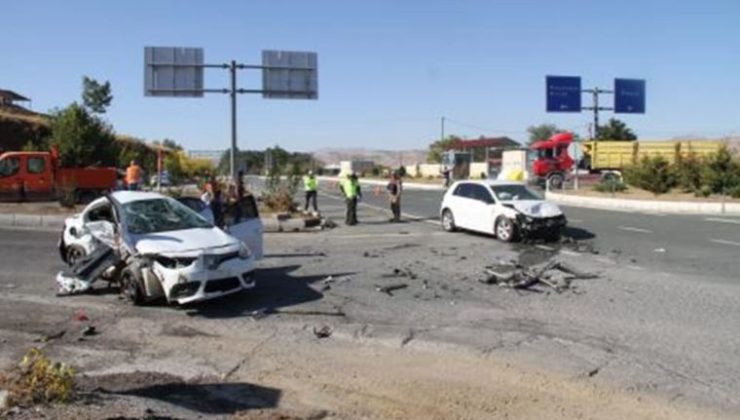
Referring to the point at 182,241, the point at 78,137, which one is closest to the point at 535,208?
the point at 182,241

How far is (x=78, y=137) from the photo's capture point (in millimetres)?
44594

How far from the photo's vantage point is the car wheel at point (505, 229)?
20.8 metres

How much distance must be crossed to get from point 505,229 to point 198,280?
11.5 m

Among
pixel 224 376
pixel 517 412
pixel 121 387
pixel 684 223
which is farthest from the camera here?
pixel 684 223

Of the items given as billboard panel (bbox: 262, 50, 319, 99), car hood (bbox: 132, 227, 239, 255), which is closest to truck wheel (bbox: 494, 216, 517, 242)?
car hood (bbox: 132, 227, 239, 255)

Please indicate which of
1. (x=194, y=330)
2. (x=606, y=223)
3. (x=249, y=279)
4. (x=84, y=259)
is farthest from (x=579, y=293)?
(x=606, y=223)

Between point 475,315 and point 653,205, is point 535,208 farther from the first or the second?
point 653,205

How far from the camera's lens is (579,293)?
40.9 feet

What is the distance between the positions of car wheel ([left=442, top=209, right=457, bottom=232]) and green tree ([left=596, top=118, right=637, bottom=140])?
67.9m

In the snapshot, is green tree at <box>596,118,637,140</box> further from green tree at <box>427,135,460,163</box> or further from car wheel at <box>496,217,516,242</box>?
car wheel at <box>496,217,516,242</box>

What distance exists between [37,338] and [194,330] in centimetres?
175

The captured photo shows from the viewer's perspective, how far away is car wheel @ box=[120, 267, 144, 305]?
37.1 ft

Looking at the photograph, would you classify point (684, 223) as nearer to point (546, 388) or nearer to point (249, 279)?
point (249, 279)

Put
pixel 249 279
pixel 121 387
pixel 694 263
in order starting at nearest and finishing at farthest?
pixel 121 387 → pixel 249 279 → pixel 694 263
